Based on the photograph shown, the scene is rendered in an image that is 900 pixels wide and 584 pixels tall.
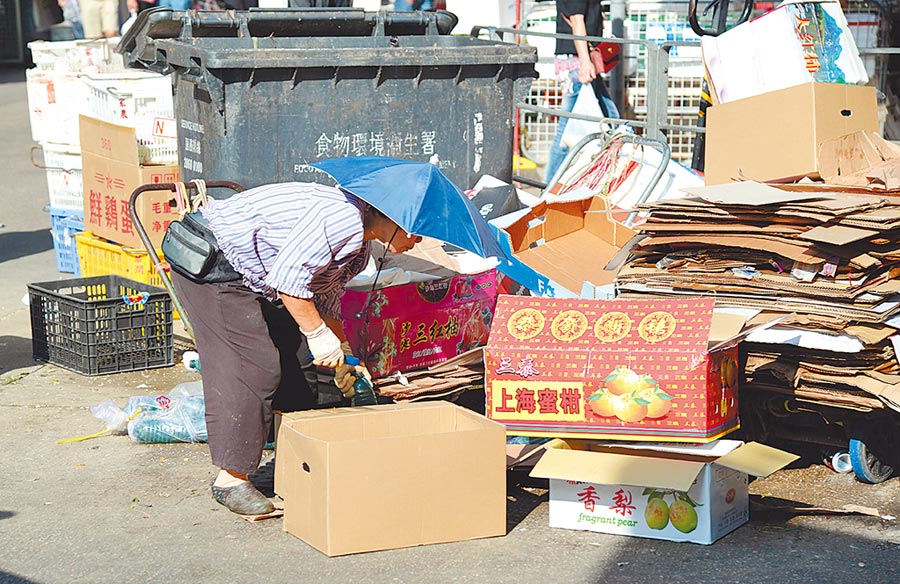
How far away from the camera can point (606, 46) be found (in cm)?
923

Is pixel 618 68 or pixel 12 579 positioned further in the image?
pixel 618 68

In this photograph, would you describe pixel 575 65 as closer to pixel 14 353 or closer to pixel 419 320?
pixel 419 320

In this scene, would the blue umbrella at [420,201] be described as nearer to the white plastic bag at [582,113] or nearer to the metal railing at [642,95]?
the metal railing at [642,95]

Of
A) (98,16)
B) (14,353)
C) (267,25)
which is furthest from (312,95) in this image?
(98,16)

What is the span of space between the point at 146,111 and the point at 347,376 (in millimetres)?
3193

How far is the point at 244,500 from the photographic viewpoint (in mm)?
4480

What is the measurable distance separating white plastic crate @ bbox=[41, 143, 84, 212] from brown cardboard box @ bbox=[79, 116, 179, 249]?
Result: 0.60 m

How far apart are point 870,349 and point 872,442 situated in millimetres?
478

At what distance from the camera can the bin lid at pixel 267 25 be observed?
6719mm

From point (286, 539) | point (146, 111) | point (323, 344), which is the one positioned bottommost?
point (286, 539)

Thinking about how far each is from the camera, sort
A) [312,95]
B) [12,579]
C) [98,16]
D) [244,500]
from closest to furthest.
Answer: [12,579], [244,500], [312,95], [98,16]

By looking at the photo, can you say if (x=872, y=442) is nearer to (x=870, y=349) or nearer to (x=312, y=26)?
(x=870, y=349)

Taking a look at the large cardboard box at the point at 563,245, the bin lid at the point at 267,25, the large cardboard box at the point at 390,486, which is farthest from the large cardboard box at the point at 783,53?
the large cardboard box at the point at 390,486

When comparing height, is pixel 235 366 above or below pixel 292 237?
below
